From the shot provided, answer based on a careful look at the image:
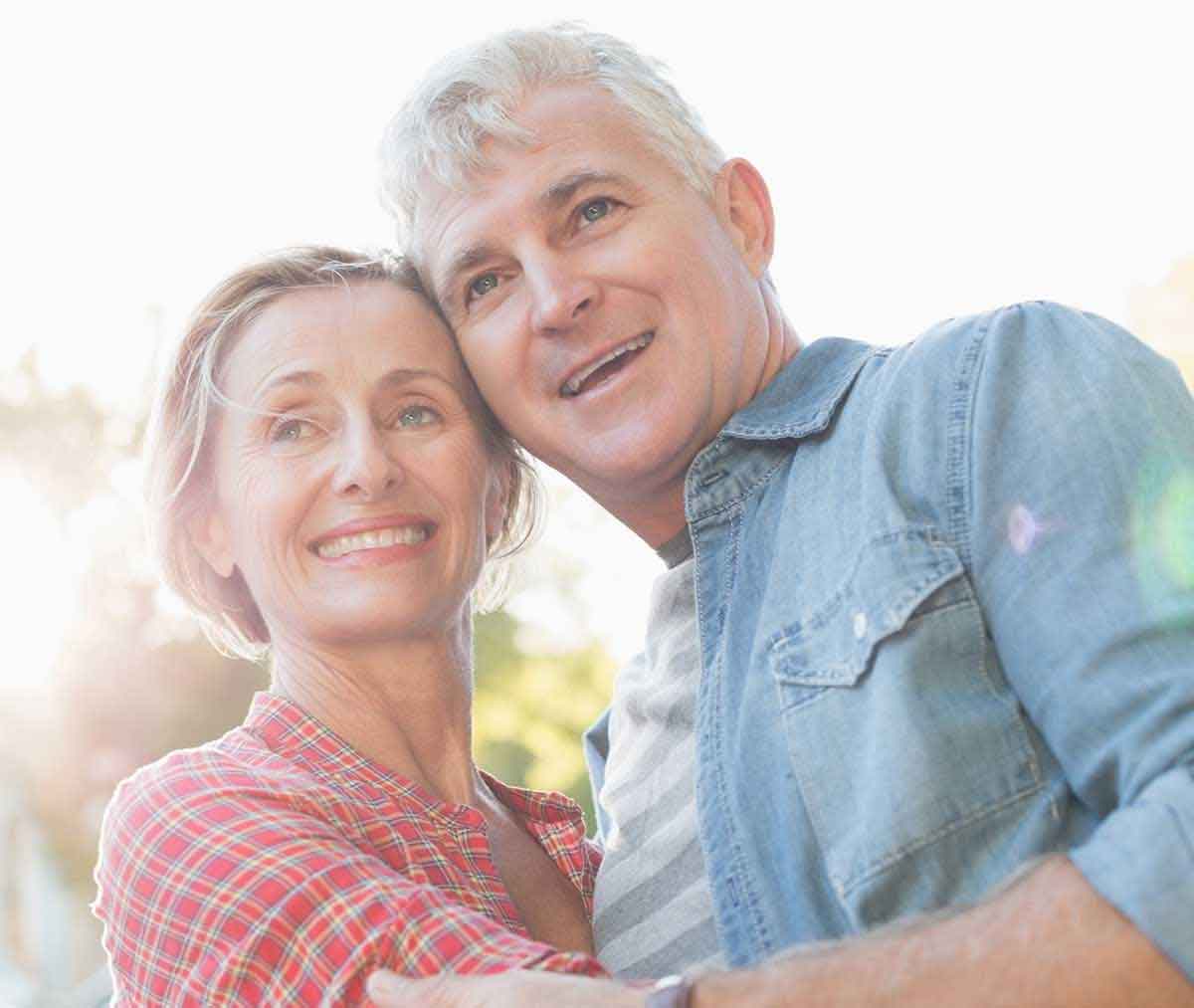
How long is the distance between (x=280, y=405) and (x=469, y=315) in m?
0.40

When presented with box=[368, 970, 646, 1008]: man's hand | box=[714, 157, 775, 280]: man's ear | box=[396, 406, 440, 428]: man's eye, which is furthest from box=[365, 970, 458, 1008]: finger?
box=[714, 157, 775, 280]: man's ear

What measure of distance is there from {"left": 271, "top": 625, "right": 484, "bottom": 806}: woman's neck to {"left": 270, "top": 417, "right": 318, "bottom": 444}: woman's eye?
37 cm

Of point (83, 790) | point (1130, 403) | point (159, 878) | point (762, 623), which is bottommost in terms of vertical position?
point (83, 790)

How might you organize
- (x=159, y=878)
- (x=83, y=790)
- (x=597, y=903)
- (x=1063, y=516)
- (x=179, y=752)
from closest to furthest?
1. (x=1063, y=516)
2. (x=159, y=878)
3. (x=179, y=752)
4. (x=597, y=903)
5. (x=83, y=790)

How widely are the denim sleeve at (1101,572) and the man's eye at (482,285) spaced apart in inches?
42.8

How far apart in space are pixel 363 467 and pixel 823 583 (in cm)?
89

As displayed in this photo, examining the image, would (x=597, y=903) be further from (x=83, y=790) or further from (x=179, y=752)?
(x=83, y=790)

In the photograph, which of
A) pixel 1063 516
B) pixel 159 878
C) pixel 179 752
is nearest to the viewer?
pixel 1063 516

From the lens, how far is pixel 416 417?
8.59ft

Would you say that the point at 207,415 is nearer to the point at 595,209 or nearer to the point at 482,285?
the point at 482,285

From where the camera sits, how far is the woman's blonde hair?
265 centimetres

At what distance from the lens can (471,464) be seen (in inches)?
105

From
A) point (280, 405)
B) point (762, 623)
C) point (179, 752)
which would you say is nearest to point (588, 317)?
point (280, 405)

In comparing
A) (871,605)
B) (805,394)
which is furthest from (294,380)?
(871,605)
